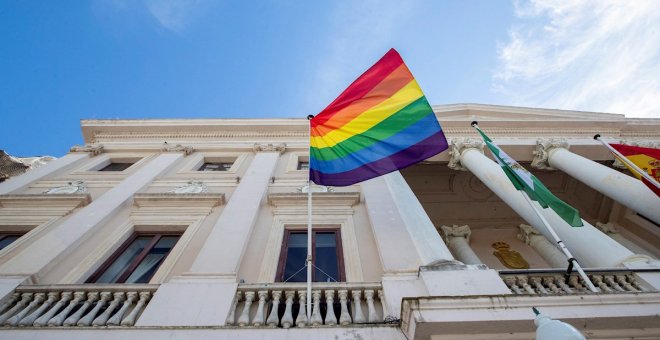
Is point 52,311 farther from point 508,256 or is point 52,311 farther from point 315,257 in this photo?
point 508,256

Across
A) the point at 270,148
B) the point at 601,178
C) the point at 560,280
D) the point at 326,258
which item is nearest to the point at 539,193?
the point at 560,280

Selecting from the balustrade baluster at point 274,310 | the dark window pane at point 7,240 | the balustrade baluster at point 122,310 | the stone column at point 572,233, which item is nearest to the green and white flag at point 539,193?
the stone column at point 572,233

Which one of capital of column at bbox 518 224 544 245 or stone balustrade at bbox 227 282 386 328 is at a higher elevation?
capital of column at bbox 518 224 544 245

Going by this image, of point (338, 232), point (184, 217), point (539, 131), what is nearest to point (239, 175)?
point (184, 217)

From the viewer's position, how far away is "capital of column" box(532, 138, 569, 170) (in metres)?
11.5

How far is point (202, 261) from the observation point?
6.10 metres

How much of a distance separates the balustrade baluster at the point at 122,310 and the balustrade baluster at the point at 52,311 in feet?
2.92

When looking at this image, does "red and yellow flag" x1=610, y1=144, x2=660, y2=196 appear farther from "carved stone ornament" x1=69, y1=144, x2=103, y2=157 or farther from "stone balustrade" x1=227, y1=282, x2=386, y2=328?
"carved stone ornament" x1=69, y1=144, x2=103, y2=157

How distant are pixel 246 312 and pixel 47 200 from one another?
719 cm

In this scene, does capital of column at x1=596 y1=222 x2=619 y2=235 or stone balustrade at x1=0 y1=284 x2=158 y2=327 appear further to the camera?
capital of column at x1=596 y1=222 x2=619 y2=235

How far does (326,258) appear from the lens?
7.05 meters

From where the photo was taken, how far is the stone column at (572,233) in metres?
6.15

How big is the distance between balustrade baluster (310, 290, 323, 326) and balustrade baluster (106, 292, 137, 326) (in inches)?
108

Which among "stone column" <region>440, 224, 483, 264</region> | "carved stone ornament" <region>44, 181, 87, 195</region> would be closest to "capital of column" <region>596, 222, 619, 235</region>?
"stone column" <region>440, 224, 483, 264</region>
